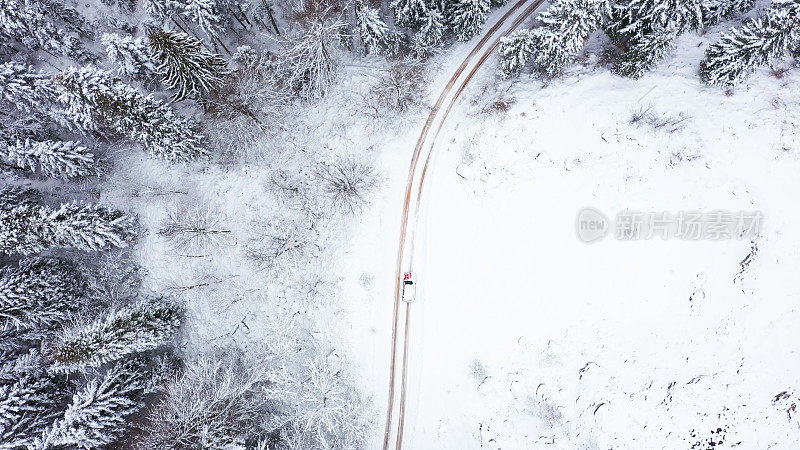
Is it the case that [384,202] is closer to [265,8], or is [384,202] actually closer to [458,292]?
[458,292]

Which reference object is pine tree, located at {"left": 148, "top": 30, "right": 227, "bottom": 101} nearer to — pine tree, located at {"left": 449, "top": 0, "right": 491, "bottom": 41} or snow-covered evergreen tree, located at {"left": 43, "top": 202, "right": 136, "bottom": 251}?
snow-covered evergreen tree, located at {"left": 43, "top": 202, "right": 136, "bottom": 251}

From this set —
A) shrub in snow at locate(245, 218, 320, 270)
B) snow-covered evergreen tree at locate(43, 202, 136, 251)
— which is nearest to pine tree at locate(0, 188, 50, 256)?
snow-covered evergreen tree at locate(43, 202, 136, 251)

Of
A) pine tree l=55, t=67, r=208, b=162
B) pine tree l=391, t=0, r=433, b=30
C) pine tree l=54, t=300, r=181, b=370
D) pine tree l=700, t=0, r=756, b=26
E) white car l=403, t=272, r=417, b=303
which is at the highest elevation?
pine tree l=700, t=0, r=756, b=26

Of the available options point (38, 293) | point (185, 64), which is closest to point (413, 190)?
point (185, 64)

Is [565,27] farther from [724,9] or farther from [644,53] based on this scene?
[724,9]

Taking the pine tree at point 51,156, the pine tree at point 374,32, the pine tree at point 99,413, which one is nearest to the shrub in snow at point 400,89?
the pine tree at point 374,32

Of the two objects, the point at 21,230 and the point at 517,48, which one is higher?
the point at 517,48
